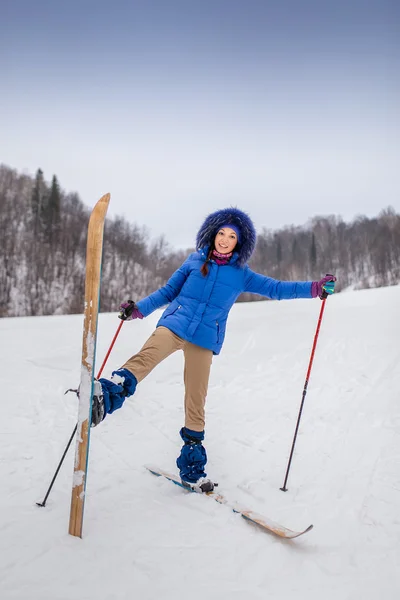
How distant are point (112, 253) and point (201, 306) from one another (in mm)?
50143

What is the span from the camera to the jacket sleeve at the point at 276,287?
3.04 m

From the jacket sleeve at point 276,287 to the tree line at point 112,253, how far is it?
31.2 meters

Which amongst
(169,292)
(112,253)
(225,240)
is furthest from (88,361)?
(112,253)

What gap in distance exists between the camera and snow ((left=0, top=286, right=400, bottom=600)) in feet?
6.02

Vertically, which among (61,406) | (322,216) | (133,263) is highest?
(322,216)

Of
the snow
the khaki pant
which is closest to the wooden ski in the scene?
the snow

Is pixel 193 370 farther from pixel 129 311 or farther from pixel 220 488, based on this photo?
pixel 220 488

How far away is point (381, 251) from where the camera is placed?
46.3 metres

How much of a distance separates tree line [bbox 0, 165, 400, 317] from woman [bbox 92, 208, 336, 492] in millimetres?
31182

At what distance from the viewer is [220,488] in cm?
296

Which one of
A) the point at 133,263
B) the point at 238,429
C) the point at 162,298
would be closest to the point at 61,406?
the point at 238,429

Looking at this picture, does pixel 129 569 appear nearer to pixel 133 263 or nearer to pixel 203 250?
pixel 203 250

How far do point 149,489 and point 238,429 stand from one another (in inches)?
71.6

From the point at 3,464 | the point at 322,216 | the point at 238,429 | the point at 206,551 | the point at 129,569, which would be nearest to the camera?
the point at 129,569
